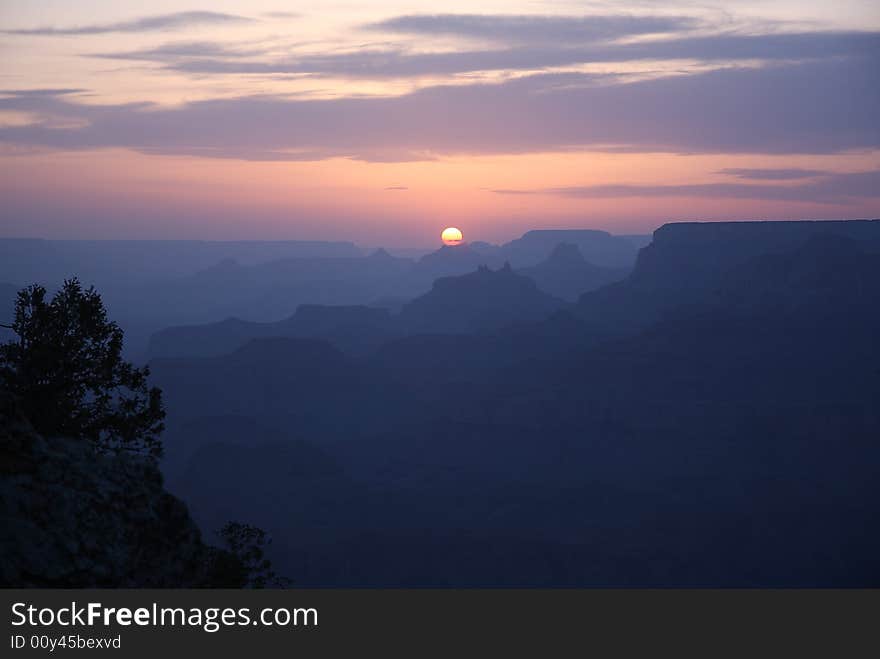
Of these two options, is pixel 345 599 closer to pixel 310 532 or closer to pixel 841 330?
pixel 310 532

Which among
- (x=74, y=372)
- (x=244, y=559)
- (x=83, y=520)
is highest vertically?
(x=74, y=372)

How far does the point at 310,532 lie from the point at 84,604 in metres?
104

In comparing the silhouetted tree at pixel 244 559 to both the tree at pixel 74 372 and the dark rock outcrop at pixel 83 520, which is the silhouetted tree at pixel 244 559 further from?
the tree at pixel 74 372

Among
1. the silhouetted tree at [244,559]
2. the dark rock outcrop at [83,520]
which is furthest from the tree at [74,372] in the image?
the dark rock outcrop at [83,520]

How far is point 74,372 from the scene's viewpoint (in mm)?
16094

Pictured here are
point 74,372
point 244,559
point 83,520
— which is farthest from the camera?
point 244,559

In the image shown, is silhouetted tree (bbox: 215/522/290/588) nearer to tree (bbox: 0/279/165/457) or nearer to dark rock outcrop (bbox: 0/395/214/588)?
dark rock outcrop (bbox: 0/395/214/588)

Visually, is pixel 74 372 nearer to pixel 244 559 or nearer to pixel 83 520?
pixel 244 559

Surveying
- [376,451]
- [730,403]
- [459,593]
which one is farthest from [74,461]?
[730,403]

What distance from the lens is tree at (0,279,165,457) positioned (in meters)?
14.9

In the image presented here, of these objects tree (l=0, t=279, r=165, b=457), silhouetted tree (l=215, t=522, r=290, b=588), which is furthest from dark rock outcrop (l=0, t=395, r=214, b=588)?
tree (l=0, t=279, r=165, b=457)

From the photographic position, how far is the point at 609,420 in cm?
16288

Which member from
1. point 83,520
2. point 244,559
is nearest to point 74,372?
point 244,559

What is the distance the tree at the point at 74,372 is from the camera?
1493 cm
